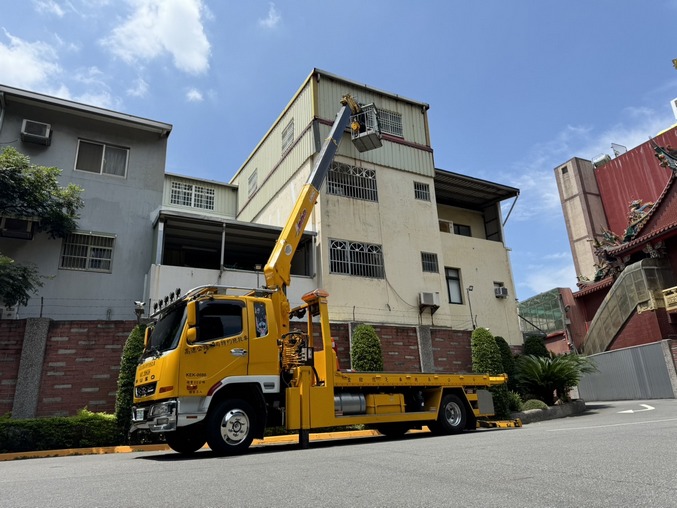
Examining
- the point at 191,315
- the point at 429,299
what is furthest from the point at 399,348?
the point at 191,315

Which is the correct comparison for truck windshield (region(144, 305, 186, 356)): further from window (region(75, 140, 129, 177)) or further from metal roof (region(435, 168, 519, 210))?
metal roof (region(435, 168, 519, 210))

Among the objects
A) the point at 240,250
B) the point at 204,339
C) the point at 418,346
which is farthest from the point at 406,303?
the point at 204,339

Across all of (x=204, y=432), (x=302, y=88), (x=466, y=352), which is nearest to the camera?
(x=204, y=432)

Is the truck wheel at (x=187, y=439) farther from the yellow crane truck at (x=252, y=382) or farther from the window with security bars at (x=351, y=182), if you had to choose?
the window with security bars at (x=351, y=182)

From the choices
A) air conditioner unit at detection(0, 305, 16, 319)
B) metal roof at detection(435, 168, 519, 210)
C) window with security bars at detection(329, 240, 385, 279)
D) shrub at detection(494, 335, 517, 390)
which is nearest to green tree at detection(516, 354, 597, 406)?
shrub at detection(494, 335, 517, 390)

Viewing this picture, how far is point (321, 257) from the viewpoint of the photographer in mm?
18609

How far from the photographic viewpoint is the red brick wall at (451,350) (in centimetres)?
1794

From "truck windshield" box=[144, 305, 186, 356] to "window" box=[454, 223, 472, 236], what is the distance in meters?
18.5

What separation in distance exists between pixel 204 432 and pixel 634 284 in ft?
81.8

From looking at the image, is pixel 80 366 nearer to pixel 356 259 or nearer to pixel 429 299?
pixel 356 259

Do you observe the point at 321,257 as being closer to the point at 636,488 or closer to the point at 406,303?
the point at 406,303

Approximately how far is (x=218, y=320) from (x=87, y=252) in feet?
33.8

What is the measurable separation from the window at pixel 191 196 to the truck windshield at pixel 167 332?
16.2 m

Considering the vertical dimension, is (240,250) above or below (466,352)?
above
